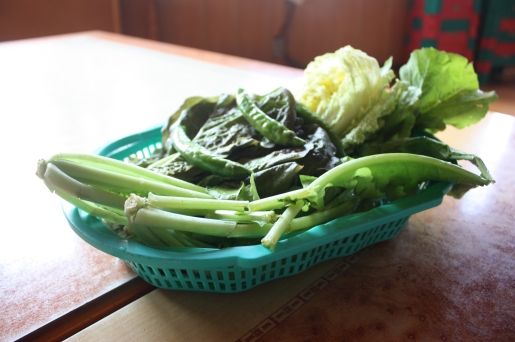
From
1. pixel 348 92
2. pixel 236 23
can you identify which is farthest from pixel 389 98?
pixel 236 23

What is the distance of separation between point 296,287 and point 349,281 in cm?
9

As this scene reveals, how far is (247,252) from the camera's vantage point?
0.57 meters

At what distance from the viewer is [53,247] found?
31.4 inches

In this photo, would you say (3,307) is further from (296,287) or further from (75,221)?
(296,287)

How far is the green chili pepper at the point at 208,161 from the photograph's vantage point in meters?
0.75

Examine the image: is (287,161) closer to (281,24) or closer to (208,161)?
(208,161)

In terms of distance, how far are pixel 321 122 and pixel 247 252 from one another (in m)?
0.40

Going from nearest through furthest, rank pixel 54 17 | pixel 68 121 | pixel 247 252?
pixel 247 252
pixel 68 121
pixel 54 17

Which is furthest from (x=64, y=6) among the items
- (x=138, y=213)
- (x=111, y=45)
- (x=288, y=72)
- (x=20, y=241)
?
(x=138, y=213)

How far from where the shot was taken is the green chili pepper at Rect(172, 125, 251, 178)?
750mm

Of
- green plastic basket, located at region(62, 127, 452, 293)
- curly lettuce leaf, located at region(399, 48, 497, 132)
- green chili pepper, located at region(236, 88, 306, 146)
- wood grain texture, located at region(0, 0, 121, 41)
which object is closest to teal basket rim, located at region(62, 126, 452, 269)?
green plastic basket, located at region(62, 127, 452, 293)

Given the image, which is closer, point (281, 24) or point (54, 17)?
point (281, 24)

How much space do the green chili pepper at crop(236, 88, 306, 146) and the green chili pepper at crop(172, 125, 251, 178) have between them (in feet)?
Result: 0.30

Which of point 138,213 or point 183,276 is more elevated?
point 138,213
